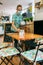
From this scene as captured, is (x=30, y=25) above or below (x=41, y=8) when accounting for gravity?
below

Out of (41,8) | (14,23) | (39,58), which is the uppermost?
(41,8)

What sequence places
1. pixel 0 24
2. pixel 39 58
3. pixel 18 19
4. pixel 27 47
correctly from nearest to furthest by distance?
pixel 39 58, pixel 27 47, pixel 18 19, pixel 0 24

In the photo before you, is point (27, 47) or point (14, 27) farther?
point (14, 27)

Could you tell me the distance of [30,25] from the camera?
10.5 feet

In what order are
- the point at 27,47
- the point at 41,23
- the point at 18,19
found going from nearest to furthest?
the point at 27,47, the point at 41,23, the point at 18,19

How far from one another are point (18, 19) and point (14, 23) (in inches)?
6.4

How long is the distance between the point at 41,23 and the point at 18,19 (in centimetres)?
75

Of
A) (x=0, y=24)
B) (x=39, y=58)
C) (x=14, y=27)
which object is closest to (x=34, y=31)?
(x=14, y=27)

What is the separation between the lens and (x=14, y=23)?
3.19m

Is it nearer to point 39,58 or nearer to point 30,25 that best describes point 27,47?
point 39,58

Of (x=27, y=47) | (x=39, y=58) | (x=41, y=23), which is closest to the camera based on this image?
(x=39, y=58)

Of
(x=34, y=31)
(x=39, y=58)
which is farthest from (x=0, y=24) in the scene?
(x=39, y=58)

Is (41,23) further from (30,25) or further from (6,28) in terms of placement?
(6,28)

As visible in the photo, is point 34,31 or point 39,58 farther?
point 34,31
